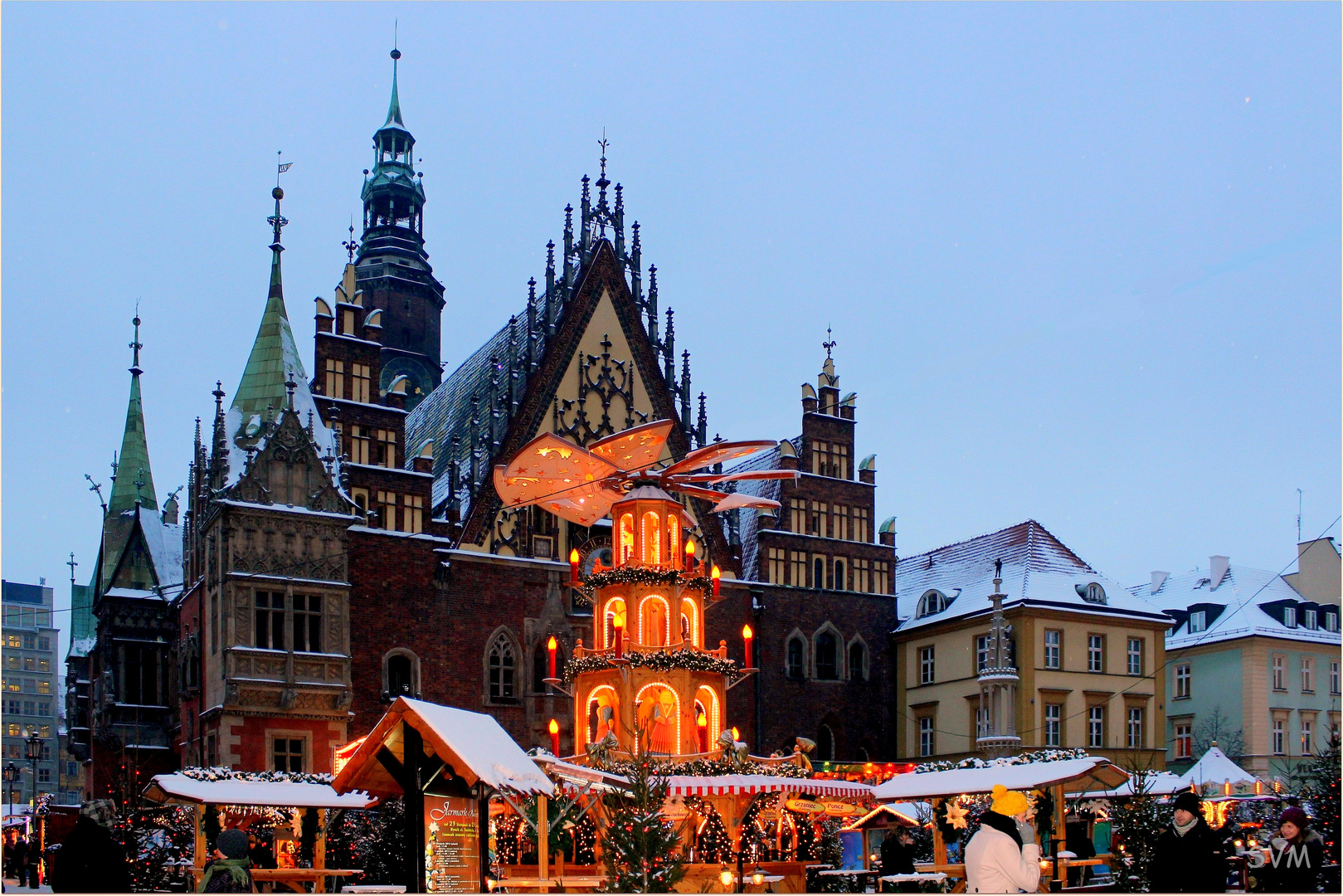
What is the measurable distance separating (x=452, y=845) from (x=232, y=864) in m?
2.11

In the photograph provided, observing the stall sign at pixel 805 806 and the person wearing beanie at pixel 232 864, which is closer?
the person wearing beanie at pixel 232 864

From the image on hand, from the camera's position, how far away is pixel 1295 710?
47.2 metres

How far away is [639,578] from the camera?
25.9 m

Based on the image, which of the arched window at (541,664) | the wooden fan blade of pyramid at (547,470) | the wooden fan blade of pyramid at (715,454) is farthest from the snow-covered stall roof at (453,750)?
the arched window at (541,664)

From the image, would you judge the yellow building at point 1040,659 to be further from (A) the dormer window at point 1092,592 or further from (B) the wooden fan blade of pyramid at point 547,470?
(B) the wooden fan blade of pyramid at point 547,470

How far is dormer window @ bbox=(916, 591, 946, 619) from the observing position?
4450cm

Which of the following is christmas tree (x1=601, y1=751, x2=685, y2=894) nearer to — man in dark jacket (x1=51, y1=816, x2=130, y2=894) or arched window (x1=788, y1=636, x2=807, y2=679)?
man in dark jacket (x1=51, y1=816, x2=130, y2=894)

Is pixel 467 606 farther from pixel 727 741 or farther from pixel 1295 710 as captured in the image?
pixel 1295 710

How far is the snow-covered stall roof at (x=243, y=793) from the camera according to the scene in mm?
21453

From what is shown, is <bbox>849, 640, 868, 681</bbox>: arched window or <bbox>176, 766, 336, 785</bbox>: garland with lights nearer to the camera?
<bbox>176, 766, 336, 785</bbox>: garland with lights

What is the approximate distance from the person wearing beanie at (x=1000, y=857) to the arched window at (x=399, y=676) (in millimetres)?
28057

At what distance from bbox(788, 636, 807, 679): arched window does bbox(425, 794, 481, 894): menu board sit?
2786 centimetres

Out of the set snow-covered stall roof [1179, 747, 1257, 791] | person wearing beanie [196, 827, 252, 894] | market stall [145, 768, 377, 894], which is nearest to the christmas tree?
person wearing beanie [196, 827, 252, 894]

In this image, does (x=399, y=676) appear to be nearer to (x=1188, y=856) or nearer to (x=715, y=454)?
(x=715, y=454)
